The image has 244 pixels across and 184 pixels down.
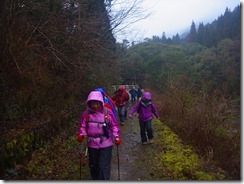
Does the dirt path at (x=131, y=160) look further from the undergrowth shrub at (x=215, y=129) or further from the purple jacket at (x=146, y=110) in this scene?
the undergrowth shrub at (x=215, y=129)

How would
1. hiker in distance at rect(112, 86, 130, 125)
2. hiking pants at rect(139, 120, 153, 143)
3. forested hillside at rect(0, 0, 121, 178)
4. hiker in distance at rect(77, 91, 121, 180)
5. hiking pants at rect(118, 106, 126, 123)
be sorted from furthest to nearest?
hiking pants at rect(118, 106, 126, 123) < hiker in distance at rect(112, 86, 130, 125) < hiking pants at rect(139, 120, 153, 143) < forested hillside at rect(0, 0, 121, 178) < hiker in distance at rect(77, 91, 121, 180)

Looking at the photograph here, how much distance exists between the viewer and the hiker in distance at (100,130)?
4.39 meters

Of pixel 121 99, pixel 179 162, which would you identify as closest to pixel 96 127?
pixel 179 162

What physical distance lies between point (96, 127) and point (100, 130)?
0.07 metres

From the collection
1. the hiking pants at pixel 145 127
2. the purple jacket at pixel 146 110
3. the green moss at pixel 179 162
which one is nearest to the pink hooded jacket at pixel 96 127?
the green moss at pixel 179 162

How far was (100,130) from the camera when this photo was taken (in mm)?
4391

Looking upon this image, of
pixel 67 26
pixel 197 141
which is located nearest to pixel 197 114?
pixel 197 141

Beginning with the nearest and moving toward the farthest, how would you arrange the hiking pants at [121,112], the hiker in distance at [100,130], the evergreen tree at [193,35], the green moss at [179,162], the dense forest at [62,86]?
the hiker in distance at [100,130] < the green moss at [179,162] < the dense forest at [62,86] < the hiking pants at [121,112] < the evergreen tree at [193,35]

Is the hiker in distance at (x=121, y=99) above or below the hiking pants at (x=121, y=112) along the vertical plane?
above

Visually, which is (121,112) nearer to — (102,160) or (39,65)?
(39,65)

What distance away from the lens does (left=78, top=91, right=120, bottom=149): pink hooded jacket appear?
4389 millimetres

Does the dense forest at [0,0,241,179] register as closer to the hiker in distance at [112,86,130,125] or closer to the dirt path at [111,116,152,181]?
the hiker in distance at [112,86,130,125]

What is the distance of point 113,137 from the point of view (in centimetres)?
448

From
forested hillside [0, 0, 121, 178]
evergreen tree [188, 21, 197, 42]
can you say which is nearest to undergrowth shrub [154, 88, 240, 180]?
forested hillside [0, 0, 121, 178]
